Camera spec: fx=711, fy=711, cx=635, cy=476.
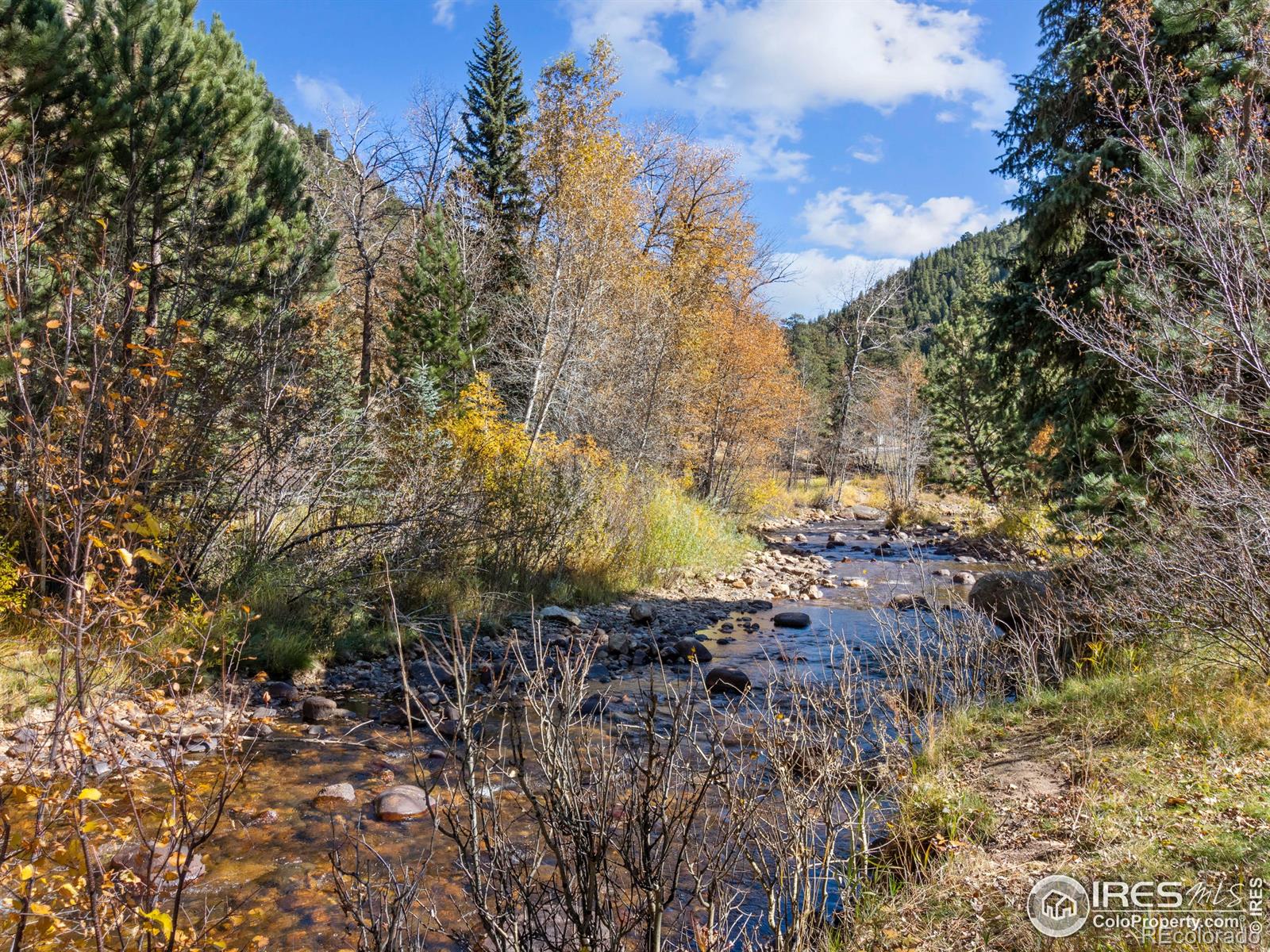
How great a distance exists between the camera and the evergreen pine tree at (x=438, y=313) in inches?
727

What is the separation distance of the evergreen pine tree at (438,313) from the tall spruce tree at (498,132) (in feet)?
20.8

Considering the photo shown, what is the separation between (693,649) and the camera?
9.33 meters

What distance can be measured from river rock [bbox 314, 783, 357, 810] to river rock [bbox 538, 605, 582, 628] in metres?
5.19

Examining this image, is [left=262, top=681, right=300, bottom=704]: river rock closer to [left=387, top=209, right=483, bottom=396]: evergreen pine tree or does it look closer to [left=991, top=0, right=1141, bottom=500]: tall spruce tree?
[left=991, top=0, right=1141, bottom=500]: tall spruce tree

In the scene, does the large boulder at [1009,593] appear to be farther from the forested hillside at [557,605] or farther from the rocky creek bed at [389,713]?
the rocky creek bed at [389,713]

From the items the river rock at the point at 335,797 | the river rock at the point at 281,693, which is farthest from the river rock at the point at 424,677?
the river rock at the point at 335,797

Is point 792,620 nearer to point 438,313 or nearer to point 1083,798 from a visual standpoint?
point 1083,798

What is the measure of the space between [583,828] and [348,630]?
6.78 meters

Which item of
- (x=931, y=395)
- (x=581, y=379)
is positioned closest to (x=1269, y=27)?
(x=581, y=379)

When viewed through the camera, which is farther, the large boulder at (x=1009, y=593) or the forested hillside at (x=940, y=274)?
the forested hillside at (x=940, y=274)

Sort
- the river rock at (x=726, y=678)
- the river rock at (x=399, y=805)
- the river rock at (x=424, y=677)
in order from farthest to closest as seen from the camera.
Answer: the river rock at (x=726, y=678) → the river rock at (x=424, y=677) → the river rock at (x=399, y=805)

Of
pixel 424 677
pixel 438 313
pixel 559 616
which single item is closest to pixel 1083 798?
pixel 424 677

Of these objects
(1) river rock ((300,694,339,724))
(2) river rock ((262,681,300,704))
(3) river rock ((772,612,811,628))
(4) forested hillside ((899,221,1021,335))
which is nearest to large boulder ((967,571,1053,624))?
(3) river rock ((772,612,811,628))

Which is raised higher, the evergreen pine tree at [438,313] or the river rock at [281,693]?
the evergreen pine tree at [438,313]
